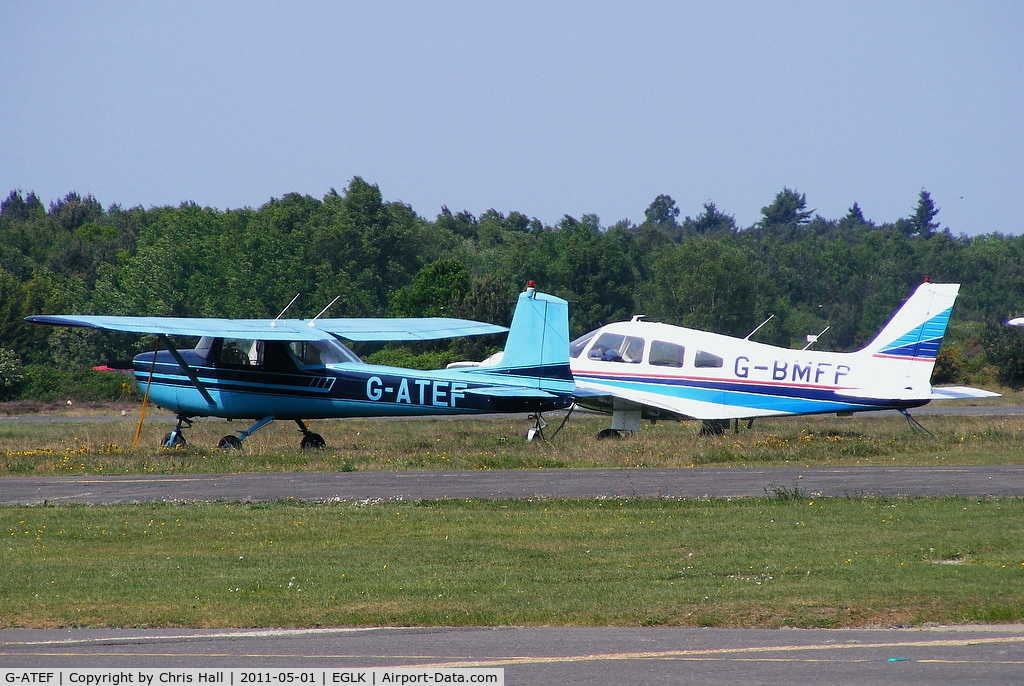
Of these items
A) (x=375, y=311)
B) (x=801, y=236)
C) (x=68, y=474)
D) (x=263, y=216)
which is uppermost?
(x=801, y=236)

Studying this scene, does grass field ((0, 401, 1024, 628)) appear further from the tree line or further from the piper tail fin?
the tree line

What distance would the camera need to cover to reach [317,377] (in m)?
21.1

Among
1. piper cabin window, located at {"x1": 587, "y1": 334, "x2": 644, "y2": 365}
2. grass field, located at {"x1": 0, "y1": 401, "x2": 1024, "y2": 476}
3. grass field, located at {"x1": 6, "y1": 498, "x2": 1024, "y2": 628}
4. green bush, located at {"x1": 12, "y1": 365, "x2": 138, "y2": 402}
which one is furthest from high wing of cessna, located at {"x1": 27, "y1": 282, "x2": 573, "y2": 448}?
green bush, located at {"x1": 12, "y1": 365, "x2": 138, "y2": 402}

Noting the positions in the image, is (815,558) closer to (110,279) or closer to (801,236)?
(110,279)

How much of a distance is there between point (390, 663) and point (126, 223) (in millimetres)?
90648

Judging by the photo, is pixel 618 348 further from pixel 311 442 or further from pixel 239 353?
pixel 239 353

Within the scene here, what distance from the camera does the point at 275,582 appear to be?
31.6ft

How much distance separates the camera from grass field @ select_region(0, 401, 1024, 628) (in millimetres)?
8344

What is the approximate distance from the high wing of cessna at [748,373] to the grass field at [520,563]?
369 cm

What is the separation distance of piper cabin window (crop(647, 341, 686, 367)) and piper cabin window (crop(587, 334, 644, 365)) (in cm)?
26

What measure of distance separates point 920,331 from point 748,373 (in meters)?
3.31

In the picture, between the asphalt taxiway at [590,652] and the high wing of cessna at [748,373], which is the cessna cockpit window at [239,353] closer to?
the high wing of cessna at [748,373]

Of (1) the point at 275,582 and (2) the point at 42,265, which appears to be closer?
(1) the point at 275,582

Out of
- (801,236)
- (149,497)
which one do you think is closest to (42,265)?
(149,497)
